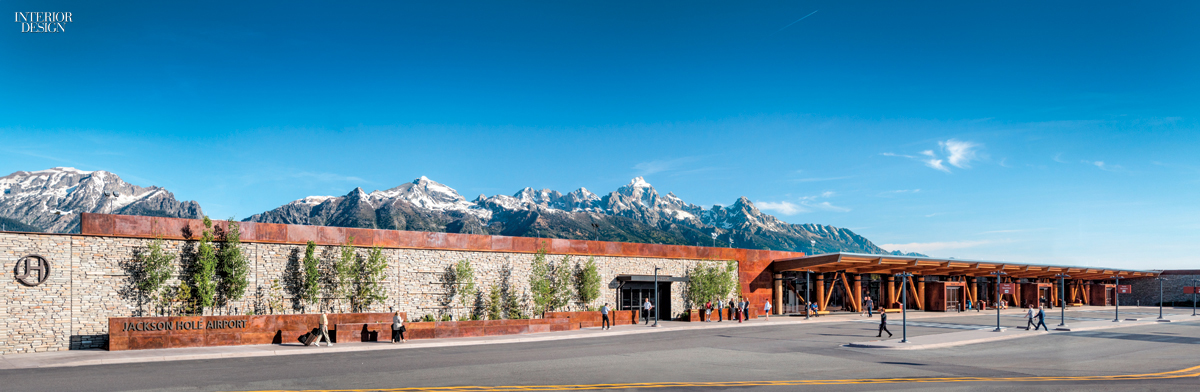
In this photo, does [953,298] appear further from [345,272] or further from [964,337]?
[345,272]

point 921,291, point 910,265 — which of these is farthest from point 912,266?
point 921,291

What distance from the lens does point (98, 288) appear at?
968 inches

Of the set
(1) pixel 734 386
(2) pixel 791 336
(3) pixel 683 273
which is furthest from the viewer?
(3) pixel 683 273

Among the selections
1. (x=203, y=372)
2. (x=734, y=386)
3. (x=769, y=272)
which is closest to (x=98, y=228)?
(x=203, y=372)

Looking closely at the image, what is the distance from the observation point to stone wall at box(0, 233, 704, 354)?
2292 centimetres

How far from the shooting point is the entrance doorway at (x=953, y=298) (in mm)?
60469

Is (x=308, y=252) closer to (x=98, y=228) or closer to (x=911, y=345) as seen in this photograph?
(x=98, y=228)

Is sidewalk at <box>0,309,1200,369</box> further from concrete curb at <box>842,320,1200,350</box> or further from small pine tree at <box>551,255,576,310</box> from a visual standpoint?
small pine tree at <box>551,255,576,310</box>

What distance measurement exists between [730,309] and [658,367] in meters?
25.3

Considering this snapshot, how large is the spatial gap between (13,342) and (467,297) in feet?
55.1

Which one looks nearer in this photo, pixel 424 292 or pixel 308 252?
pixel 308 252

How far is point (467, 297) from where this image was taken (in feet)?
112

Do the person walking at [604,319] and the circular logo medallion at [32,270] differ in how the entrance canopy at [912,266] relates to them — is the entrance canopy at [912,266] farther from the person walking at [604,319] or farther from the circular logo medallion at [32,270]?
the circular logo medallion at [32,270]

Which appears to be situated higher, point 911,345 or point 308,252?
point 308,252
